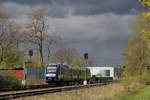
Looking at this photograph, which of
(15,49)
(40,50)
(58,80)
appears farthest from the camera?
(40,50)

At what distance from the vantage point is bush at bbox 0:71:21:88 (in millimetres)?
32031

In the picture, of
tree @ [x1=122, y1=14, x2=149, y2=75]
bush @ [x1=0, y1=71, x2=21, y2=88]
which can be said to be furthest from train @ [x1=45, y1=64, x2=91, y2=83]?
tree @ [x1=122, y1=14, x2=149, y2=75]

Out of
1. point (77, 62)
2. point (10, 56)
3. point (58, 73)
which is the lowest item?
point (58, 73)

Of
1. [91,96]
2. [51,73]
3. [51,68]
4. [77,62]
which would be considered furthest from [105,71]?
[91,96]

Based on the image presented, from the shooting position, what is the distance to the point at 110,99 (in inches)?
805

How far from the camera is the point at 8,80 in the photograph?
32.7 metres

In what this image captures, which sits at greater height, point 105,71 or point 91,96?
point 105,71

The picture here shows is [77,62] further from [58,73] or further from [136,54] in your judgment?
[58,73]

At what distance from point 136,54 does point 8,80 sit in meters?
23.7

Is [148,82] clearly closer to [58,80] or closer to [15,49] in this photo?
[58,80]

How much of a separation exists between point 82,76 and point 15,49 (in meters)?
15.7

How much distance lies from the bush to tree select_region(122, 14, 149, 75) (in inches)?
773

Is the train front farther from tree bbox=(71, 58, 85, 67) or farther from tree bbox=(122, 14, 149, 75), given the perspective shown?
tree bbox=(71, 58, 85, 67)

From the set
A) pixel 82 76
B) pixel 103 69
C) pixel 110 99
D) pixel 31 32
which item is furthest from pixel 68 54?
pixel 110 99
